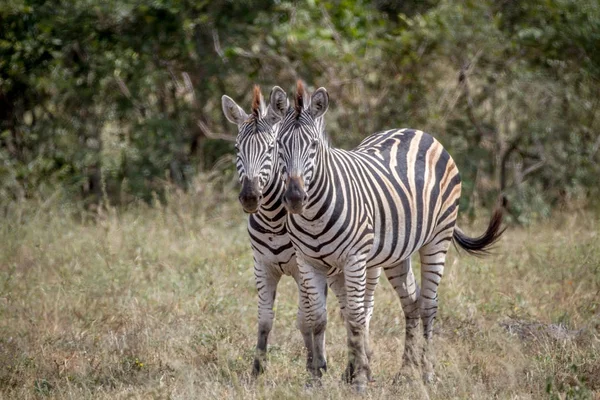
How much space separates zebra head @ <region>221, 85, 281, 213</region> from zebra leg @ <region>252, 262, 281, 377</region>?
77 centimetres

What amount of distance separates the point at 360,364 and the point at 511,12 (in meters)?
8.51

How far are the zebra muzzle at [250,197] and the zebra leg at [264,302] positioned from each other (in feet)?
2.70

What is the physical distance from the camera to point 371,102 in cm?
1170

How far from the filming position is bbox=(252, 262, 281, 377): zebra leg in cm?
581

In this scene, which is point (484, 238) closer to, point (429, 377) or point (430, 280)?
point (430, 280)

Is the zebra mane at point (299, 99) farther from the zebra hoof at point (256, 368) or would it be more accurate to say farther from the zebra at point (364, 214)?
the zebra hoof at point (256, 368)

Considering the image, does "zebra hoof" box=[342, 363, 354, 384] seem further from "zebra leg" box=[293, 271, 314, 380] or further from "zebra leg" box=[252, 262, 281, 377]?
"zebra leg" box=[252, 262, 281, 377]

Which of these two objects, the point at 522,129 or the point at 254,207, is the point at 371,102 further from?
the point at 254,207

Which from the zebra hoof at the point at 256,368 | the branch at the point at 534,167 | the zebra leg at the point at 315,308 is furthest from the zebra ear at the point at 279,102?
the branch at the point at 534,167

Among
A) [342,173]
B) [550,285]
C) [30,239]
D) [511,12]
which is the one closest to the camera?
[342,173]

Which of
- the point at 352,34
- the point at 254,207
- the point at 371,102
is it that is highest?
the point at 352,34

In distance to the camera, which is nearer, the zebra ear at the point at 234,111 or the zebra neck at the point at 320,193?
the zebra neck at the point at 320,193

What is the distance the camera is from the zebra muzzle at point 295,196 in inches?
190

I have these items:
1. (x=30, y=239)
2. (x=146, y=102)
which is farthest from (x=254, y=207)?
(x=146, y=102)
